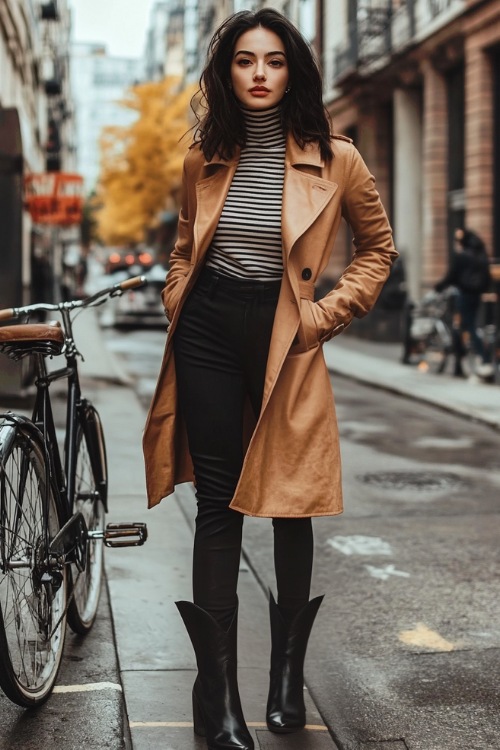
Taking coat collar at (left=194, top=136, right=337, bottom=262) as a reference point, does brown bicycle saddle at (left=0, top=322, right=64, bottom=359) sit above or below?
below

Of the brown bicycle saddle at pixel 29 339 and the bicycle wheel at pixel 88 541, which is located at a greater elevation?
the brown bicycle saddle at pixel 29 339

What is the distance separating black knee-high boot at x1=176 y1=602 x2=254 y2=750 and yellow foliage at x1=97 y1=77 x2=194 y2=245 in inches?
2143

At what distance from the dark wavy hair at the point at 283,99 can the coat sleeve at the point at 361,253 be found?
0.13m

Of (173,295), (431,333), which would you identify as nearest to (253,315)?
(173,295)

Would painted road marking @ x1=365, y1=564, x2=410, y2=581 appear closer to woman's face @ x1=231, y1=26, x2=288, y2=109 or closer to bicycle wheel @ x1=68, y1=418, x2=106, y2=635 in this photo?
bicycle wheel @ x1=68, y1=418, x2=106, y2=635

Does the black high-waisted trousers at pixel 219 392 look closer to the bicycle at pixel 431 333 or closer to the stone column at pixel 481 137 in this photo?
the bicycle at pixel 431 333

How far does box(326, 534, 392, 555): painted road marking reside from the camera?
19.3ft

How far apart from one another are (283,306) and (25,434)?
2.82 feet

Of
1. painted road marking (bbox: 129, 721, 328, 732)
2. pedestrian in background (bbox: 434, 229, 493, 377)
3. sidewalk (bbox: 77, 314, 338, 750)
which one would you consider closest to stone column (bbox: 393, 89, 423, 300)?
pedestrian in background (bbox: 434, 229, 493, 377)

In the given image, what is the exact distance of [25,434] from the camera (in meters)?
3.37

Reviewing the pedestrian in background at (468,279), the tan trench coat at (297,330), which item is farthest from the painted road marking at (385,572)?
the pedestrian in background at (468,279)

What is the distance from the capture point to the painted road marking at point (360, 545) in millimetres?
5879

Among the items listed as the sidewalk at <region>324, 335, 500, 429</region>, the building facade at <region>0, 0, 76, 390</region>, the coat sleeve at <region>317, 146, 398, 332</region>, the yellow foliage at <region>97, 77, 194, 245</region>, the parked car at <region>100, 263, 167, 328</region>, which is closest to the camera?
the coat sleeve at <region>317, 146, 398, 332</region>

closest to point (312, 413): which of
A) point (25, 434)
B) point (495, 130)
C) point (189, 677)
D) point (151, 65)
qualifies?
point (25, 434)
